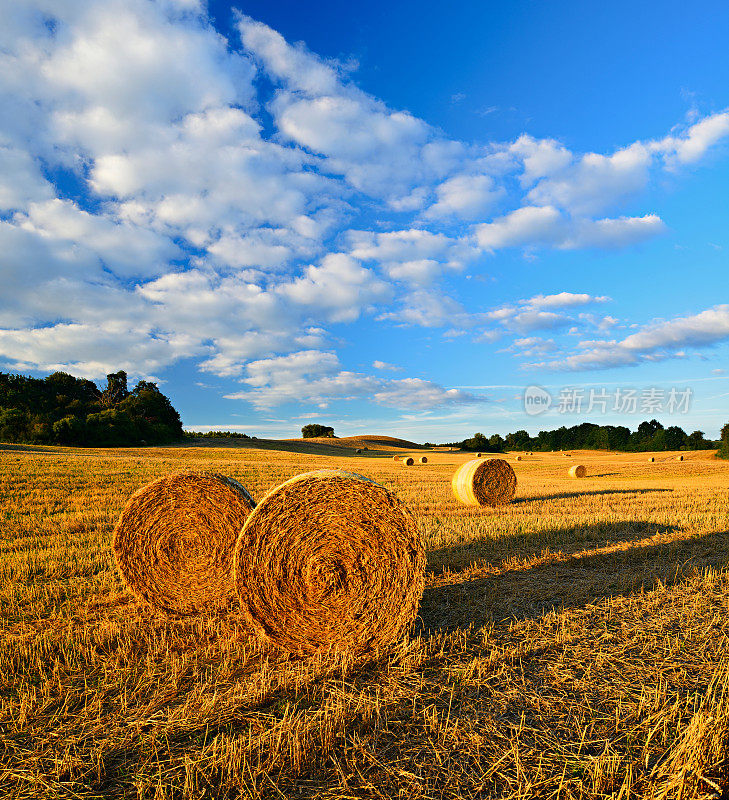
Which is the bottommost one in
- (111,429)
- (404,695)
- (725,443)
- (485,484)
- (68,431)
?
(404,695)

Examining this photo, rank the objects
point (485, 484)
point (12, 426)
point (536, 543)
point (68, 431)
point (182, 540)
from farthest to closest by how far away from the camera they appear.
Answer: point (12, 426) < point (68, 431) < point (485, 484) < point (536, 543) < point (182, 540)

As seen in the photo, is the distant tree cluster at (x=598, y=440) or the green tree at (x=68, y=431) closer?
the green tree at (x=68, y=431)

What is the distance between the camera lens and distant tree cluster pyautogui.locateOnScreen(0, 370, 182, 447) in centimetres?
4931

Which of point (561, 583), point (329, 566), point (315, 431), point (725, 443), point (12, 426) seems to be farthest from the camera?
point (315, 431)

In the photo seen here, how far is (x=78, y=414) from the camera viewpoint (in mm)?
59000

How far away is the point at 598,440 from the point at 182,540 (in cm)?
9193

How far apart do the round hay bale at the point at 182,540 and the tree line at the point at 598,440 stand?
7421cm

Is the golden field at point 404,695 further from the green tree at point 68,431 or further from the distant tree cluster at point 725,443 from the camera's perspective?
the distant tree cluster at point 725,443

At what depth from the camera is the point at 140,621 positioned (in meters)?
5.38

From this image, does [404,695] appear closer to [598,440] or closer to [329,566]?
[329,566]

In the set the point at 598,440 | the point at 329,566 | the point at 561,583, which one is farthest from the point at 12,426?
the point at 598,440

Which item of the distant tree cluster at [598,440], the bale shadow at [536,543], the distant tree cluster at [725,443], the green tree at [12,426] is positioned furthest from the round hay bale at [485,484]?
the distant tree cluster at [598,440]

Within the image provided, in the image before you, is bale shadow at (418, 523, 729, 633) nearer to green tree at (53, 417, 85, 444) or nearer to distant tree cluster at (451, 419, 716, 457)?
green tree at (53, 417, 85, 444)

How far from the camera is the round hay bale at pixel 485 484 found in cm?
Result: 1422
